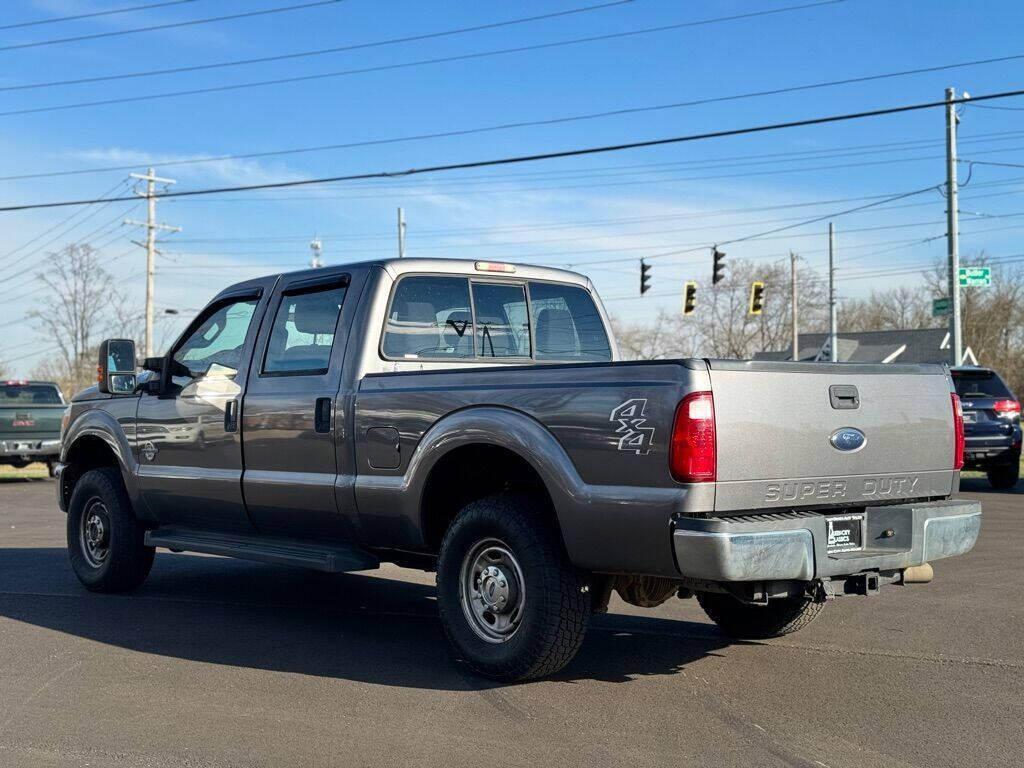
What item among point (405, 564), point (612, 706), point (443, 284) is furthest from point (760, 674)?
point (443, 284)

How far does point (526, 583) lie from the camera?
5.29 metres

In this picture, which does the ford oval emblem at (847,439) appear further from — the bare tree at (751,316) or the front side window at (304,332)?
the bare tree at (751,316)

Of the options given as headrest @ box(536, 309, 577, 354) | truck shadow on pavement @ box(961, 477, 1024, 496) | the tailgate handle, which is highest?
headrest @ box(536, 309, 577, 354)

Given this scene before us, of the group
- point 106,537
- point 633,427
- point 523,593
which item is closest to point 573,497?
point 633,427

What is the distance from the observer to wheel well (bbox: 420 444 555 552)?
573cm

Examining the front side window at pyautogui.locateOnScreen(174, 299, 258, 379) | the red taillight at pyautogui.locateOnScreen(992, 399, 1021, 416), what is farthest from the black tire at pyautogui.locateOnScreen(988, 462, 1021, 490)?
the front side window at pyautogui.locateOnScreen(174, 299, 258, 379)

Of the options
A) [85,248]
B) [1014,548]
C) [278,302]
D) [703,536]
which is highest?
[85,248]

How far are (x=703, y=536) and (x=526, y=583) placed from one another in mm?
969

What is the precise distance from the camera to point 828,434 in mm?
5168

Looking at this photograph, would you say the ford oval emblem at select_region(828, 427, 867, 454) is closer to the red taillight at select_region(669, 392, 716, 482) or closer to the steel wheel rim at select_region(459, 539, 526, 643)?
the red taillight at select_region(669, 392, 716, 482)

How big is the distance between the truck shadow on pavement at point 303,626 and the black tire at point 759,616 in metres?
0.14

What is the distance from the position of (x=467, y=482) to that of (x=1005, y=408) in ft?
40.6

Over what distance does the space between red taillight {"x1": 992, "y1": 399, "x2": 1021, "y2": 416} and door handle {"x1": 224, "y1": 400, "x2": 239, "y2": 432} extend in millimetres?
12345

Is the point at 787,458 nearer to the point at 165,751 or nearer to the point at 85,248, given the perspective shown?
the point at 165,751
